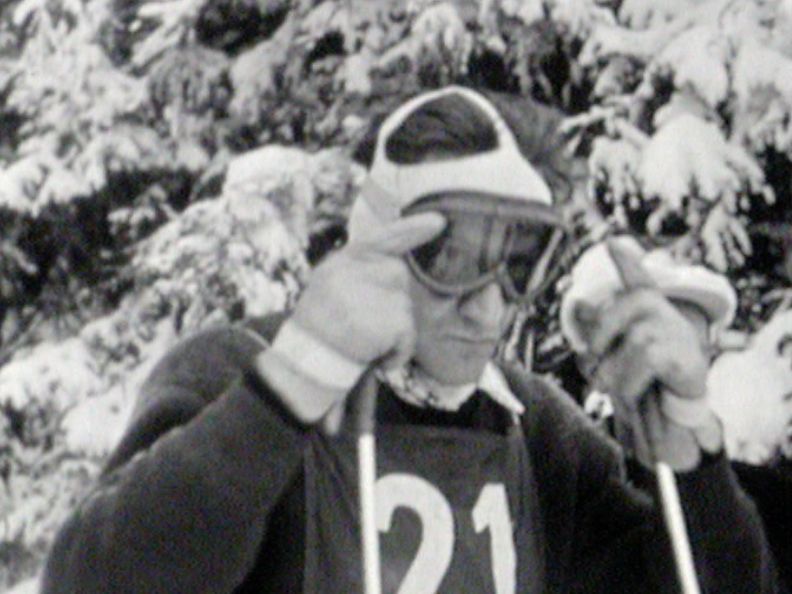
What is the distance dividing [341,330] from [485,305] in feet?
1.38

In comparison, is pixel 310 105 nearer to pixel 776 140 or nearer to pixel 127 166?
pixel 127 166

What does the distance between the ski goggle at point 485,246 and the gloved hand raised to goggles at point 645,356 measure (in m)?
0.09

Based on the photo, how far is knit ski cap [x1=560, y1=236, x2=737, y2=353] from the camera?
6.35 feet

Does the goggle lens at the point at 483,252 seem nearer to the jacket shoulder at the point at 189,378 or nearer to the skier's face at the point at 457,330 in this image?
the skier's face at the point at 457,330

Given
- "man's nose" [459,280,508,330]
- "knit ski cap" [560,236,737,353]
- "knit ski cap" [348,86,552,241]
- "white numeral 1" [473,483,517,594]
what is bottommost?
"white numeral 1" [473,483,517,594]

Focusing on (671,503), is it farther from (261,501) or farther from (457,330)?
(261,501)

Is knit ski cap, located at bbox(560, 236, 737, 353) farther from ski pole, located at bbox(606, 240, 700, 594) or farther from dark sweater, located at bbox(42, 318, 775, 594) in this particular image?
dark sweater, located at bbox(42, 318, 775, 594)

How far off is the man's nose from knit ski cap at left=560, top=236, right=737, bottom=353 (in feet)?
0.44

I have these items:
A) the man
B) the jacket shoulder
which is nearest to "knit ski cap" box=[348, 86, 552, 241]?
the man

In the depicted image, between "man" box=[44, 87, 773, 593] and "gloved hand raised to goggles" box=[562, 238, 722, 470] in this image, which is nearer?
"man" box=[44, 87, 773, 593]

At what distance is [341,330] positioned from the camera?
1.50 metres

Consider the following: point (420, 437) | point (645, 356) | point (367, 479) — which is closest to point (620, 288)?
point (645, 356)

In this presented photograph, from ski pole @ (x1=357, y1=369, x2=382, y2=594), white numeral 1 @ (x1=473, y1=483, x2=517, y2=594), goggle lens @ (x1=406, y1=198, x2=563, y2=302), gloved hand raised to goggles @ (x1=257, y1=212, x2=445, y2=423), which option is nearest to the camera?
gloved hand raised to goggles @ (x1=257, y1=212, x2=445, y2=423)

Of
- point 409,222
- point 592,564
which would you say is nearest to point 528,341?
point 592,564
